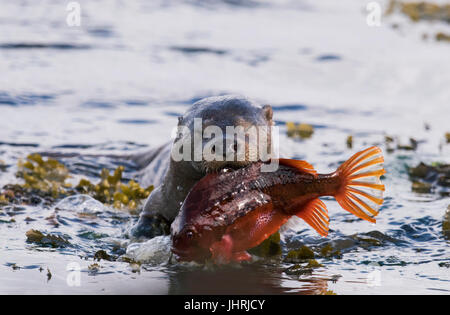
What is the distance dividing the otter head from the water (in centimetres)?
62

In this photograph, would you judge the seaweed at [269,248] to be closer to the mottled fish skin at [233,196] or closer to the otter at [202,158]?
the otter at [202,158]

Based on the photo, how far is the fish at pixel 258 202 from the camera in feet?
12.6

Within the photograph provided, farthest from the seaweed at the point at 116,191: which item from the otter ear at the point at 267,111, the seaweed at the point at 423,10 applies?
the seaweed at the point at 423,10

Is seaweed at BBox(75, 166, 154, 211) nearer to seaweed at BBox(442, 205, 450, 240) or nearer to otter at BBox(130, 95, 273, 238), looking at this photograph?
otter at BBox(130, 95, 273, 238)

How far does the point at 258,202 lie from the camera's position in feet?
13.0

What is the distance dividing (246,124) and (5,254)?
Result: 163 centimetres

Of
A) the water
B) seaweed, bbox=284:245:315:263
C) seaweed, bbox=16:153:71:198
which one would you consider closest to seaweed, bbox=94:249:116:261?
the water

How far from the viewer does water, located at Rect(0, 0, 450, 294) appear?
13.9 ft

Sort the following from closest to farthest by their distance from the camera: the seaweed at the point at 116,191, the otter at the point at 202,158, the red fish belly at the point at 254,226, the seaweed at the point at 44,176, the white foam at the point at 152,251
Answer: the red fish belly at the point at 254,226, the otter at the point at 202,158, the white foam at the point at 152,251, the seaweed at the point at 116,191, the seaweed at the point at 44,176

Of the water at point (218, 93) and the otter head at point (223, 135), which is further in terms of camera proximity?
the water at point (218, 93)

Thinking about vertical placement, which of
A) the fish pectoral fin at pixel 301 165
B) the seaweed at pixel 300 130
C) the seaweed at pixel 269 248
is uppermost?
the seaweed at pixel 300 130

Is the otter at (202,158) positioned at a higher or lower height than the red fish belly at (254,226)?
higher
